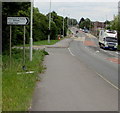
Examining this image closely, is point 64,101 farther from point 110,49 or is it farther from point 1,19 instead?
point 110,49

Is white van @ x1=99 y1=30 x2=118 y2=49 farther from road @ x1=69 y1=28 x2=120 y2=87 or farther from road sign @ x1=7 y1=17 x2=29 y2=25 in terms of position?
road sign @ x1=7 y1=17 x2=29 y2=25

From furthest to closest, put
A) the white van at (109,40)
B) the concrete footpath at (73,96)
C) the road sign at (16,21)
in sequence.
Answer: the white van at (109,40) → the road sign at (16,21) → the concrete footpath at (73,96)

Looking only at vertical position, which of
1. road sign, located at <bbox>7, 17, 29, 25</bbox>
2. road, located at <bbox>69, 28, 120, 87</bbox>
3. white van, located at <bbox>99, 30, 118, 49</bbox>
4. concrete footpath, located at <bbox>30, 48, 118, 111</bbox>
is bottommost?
road, located at <bbox>69, 28, 120, 87</bbox>

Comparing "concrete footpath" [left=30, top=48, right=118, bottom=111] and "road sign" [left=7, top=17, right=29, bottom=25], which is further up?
"road sign" [left=7, top=17, right=29, bottom=25]

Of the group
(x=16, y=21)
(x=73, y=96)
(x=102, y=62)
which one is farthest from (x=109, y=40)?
(x=73, y=96)

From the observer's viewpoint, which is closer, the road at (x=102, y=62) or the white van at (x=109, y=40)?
the road at (x=102, y=62)

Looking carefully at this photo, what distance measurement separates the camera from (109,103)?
29.0 ft

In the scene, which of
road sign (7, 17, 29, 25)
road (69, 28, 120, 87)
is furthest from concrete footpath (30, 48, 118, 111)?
road sign (7, 17, 29, 25)

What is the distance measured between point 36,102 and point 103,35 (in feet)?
135

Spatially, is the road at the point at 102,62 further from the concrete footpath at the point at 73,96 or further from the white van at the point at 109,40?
the white van at the point at 109,40

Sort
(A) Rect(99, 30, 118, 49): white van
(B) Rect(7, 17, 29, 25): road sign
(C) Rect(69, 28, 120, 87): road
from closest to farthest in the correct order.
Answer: (B) Rect(7, 17, 29, 25): road sign, (C) Rect(69, 28, 120, 87): road, (A) Rect(99, 30, 118, 49): white van

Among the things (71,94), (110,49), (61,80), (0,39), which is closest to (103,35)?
(110,49)

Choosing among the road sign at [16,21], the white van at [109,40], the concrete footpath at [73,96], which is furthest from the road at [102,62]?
the white van at [109,40]

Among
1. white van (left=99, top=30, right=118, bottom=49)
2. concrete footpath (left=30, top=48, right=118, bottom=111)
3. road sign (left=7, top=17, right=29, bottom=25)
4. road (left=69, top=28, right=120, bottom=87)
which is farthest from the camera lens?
white van (left=99, top=30, right=118, bottom=49)
